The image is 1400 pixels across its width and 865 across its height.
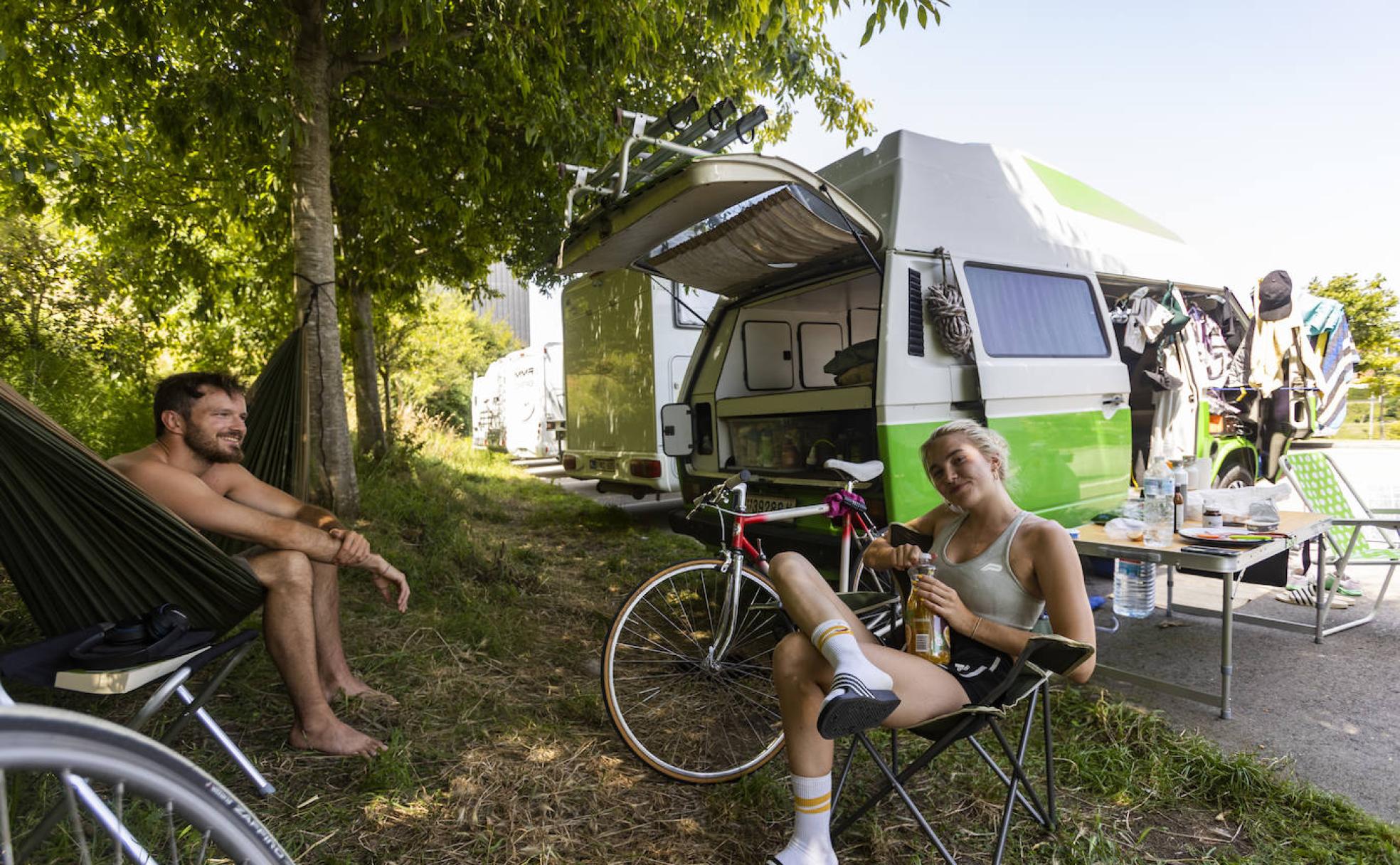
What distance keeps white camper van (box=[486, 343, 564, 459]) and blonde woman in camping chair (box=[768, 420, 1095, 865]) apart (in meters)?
8.84

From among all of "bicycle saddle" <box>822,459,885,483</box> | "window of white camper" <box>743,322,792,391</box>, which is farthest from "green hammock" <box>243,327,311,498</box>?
"window of white camper" <box>743,322,792,391</box>

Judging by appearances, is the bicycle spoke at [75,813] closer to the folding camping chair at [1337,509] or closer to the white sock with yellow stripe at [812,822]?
the white sock with yellow stripe at [812,822]

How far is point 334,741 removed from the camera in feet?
8.04

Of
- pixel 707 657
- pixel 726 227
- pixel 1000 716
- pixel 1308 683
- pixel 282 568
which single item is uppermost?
pixel 726 227

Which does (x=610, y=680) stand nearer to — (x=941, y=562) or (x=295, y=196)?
(x=941, y=562)

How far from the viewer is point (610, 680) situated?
8.30ft

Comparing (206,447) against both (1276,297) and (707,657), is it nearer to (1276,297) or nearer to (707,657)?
(707,657)

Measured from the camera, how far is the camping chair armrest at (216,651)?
1938 mm

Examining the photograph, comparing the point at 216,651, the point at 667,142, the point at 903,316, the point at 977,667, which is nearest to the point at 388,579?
the point at 216,651

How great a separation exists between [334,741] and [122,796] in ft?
5.25

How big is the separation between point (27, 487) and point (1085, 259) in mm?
5024

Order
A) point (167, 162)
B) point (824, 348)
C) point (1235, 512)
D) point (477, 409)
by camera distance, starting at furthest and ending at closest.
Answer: point (477, 409) < point (167, 162) < point (824, 348) < point (1235, 512)

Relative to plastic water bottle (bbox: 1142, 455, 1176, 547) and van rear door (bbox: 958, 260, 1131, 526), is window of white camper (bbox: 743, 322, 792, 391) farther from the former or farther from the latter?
plastic water bottle (bbox: 1142, 455, 1176, 547)

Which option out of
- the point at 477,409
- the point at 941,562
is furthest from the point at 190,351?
the point at 477,409
